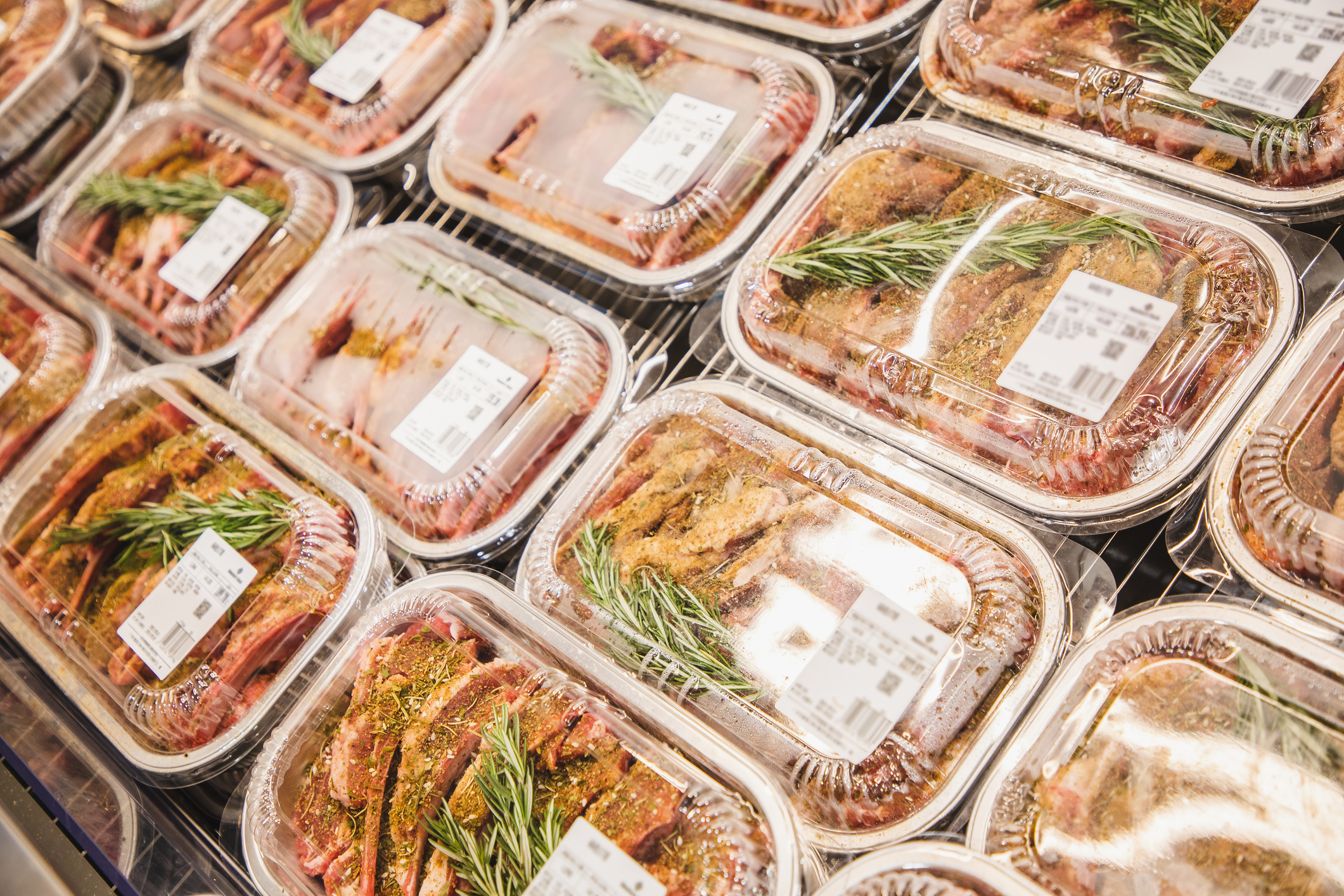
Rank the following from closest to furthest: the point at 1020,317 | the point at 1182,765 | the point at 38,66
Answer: the point at 1182,765 < the point at 1020,317 < the point at 38,66

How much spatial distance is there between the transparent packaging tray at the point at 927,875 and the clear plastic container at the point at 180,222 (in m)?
2.12

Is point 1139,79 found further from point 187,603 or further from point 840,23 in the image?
point 187,603

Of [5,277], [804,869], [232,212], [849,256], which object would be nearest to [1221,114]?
[849,256]

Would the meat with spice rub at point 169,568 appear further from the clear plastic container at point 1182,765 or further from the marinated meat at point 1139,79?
the marinated meat at point 1139,79

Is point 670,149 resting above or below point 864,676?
above

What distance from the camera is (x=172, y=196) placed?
2750mm

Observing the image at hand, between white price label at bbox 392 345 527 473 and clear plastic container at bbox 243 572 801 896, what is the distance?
327 mm

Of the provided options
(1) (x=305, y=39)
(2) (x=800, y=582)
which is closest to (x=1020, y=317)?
(2) (x=800, y=582)

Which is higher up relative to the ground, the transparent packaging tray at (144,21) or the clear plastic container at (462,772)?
the transparent packaging tray at (144,21)

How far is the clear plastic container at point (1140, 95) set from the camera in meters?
1.66

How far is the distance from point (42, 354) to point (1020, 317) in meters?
2.69

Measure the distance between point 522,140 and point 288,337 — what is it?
832 mm

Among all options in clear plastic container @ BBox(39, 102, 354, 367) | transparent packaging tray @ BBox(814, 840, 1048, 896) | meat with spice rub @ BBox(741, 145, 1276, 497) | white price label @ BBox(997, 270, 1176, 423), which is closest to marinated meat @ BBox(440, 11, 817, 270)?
meat with spice rub @ BBox(741, 145, 1276, 497)

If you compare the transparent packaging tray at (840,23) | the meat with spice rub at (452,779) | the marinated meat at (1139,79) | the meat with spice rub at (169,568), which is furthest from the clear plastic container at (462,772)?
the transparent packaging tray at (840,23)
